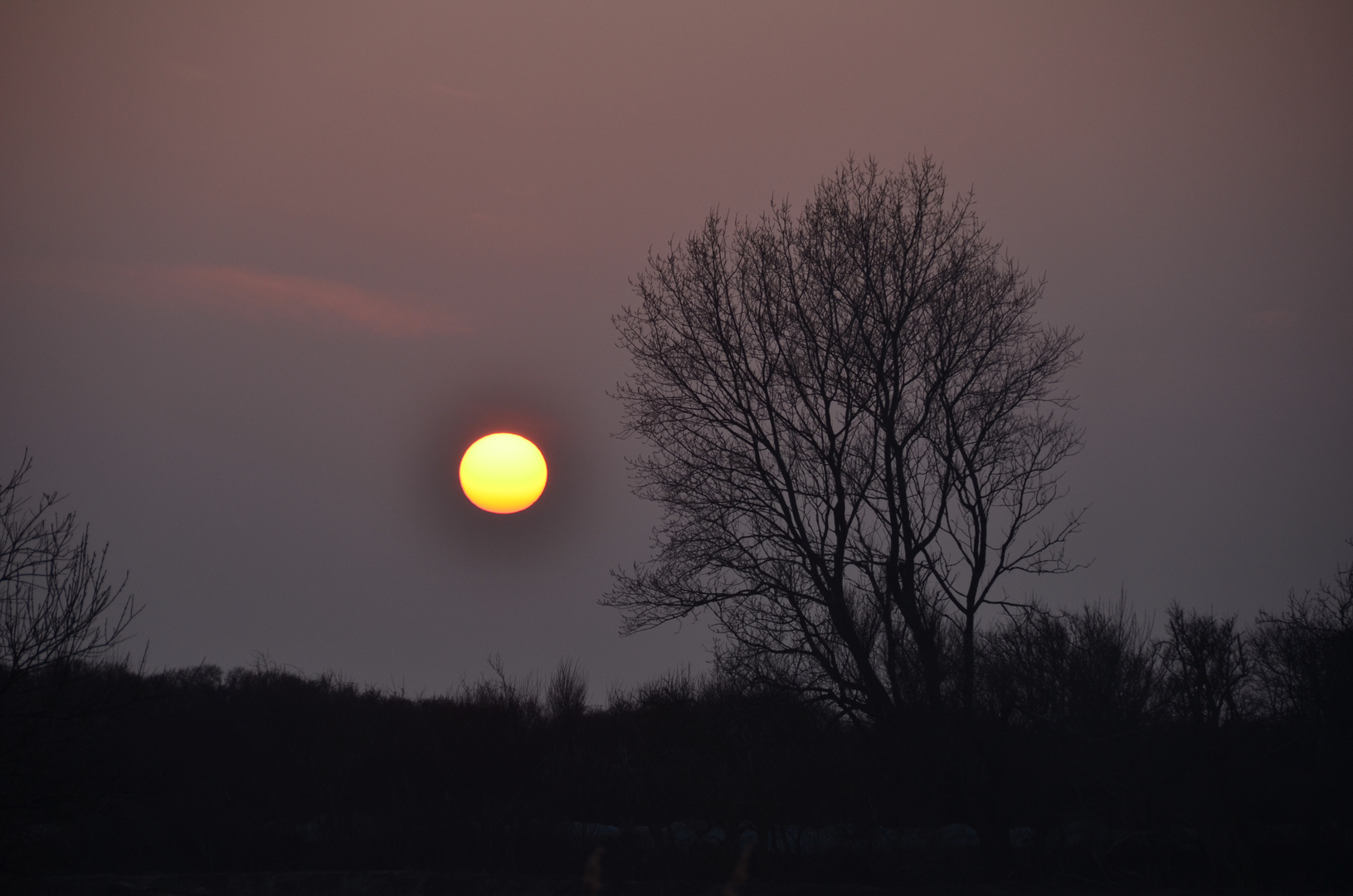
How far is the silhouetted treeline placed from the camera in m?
12.3

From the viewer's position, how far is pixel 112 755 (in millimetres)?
19688

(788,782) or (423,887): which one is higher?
(788,782)

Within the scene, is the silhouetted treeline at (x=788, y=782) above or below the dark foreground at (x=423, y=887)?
above

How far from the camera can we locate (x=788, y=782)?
1471 cm

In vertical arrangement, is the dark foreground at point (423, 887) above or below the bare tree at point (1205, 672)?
below

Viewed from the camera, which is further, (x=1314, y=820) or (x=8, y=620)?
(x=1314, y=820)

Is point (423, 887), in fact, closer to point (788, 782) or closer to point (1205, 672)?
point (788, 782)

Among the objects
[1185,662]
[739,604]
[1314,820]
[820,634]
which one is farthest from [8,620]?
[1185,662]

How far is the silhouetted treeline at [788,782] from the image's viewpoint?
12.3 m

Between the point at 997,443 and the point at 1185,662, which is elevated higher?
the point at 997,443

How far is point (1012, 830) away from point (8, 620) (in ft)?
46.3

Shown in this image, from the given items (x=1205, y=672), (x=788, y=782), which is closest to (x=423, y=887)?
(x=788, y=782)

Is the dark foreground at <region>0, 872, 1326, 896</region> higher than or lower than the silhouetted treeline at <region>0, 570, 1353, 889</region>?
lower

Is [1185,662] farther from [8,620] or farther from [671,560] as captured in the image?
[8,620]
